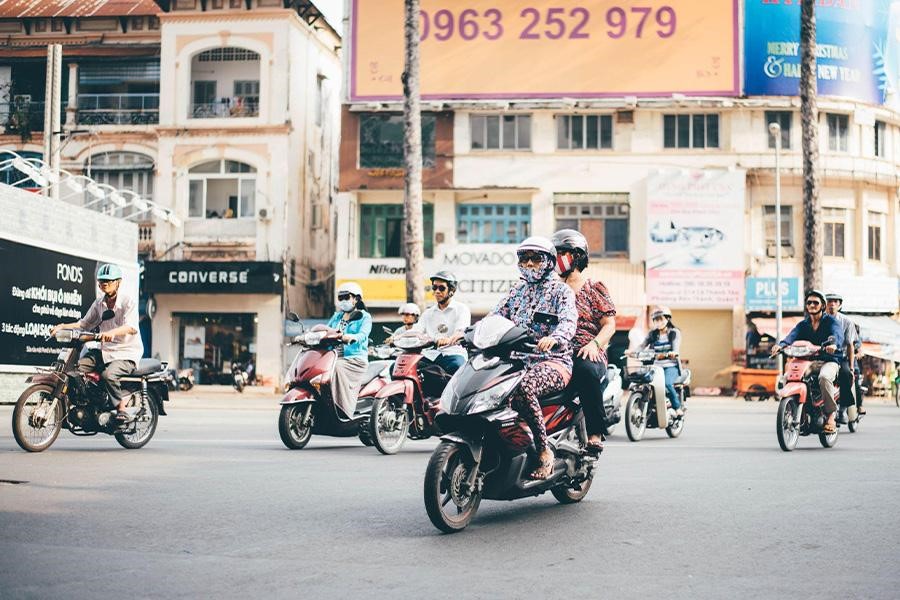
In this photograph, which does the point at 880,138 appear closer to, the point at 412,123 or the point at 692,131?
the point at 692,131

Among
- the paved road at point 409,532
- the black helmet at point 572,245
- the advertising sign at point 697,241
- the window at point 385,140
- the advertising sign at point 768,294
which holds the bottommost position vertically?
the paved road at point 409,532

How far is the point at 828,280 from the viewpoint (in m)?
36.2

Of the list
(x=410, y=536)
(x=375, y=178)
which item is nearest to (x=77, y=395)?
(x=410, y=536)

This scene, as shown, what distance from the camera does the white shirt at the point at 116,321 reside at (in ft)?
35.6

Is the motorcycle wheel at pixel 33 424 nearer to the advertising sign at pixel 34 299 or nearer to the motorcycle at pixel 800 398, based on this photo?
the motorcycle at pixel 800 398

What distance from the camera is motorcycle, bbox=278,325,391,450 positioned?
11945 mm

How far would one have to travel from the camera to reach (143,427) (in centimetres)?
1154

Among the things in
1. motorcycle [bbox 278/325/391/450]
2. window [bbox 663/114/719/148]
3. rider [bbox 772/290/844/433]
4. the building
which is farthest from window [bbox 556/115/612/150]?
motorcycle [bbox 278/325/391/450]

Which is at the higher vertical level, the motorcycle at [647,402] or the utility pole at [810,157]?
the utility pole at [810,157]

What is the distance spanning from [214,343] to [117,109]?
29.1ft

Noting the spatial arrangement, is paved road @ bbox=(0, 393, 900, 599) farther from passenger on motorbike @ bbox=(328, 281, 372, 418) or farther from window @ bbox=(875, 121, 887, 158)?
window @ bbox=(875, 121, 887, 158)

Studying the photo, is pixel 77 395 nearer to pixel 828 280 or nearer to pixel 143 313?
pixel 143 313

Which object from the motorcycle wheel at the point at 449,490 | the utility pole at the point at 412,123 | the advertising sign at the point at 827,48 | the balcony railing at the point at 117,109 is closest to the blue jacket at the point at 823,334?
the motorcycle wheel at the point at 449,490

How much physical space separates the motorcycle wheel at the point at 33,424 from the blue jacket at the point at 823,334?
7.65 m
